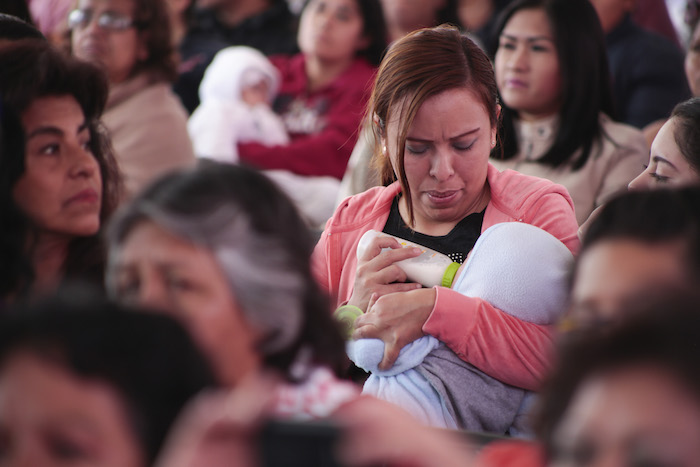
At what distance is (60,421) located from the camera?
0.72 m

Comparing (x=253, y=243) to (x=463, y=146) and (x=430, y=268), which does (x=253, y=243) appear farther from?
(x=463, y=146)

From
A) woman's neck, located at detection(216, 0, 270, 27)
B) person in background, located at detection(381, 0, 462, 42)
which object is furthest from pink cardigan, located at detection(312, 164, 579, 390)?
woman's neck, located at detection(216, 0, 270, 27)

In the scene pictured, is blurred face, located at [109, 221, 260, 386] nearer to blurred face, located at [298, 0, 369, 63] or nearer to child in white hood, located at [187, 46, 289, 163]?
child in white hood, located at [187, 46, 289, 163]

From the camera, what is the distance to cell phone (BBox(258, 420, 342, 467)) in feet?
2.26

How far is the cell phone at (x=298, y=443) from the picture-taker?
688 mm

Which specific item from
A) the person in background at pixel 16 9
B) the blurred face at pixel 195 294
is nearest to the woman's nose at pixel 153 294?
the blurred face at pixel 195 294

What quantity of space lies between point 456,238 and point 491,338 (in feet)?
0.99

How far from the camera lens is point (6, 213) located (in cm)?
142

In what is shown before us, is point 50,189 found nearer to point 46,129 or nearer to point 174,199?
point 46,129

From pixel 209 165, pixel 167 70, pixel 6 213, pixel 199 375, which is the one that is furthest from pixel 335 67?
pixel 199 375

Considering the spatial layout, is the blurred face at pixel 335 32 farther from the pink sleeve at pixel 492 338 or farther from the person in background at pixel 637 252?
the person in background at pixel 637 252

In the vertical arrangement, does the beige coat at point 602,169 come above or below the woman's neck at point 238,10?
above

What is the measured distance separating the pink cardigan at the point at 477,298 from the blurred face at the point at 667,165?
16 centimetres

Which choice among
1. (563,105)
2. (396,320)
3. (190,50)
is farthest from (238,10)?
(396,320)
